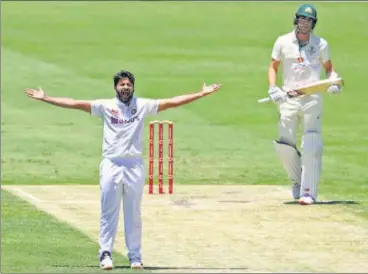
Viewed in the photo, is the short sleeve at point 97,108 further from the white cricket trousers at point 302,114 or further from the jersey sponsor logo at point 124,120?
the white cricket trousers at point 302,114

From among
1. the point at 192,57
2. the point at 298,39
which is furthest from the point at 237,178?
the point at 192,57

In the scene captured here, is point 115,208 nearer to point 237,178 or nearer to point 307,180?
point 307,180

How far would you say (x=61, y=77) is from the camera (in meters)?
37.1

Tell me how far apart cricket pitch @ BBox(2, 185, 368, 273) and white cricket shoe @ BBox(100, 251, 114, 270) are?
0.45m

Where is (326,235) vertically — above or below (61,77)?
below

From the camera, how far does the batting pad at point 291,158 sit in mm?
20359

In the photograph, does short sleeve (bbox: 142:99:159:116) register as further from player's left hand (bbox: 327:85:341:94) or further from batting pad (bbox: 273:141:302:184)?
batting pad (bbox: 273:141:302:184)

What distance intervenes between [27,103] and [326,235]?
16.4 meters

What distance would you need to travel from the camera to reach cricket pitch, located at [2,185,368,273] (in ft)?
51.8

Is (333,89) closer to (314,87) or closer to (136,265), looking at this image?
(314,87)

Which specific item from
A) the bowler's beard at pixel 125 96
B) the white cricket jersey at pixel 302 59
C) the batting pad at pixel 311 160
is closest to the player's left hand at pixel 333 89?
the white cricket jersey at pixel 302 59

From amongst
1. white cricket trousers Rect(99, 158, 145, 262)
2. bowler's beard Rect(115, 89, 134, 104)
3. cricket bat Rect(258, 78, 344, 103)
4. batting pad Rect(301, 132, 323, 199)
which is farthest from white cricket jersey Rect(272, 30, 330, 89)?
white cricket trousers Rect(99, 158, 145, 262)

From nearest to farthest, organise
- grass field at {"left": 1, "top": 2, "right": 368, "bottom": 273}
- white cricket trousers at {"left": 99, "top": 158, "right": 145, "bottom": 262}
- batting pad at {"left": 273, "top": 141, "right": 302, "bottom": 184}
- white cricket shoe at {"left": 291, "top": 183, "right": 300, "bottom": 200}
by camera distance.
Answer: white cricket trousers at {"left": 99, "top": 158, "right": 145, "bottom": 262}, batting pad at {"left": 273, "top": 141, "right": 302, "bottom": 184}, white cricket shoe at {"left": 291, "top": 183, "right": 300, "bottom": 200}, grass field at {"left": 1, "top": 2, "right": 368, "bottom": 273}

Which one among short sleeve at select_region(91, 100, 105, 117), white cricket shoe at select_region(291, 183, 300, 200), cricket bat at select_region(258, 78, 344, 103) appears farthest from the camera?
white cricket shoe at select_region(291, 183, 300, 200)
